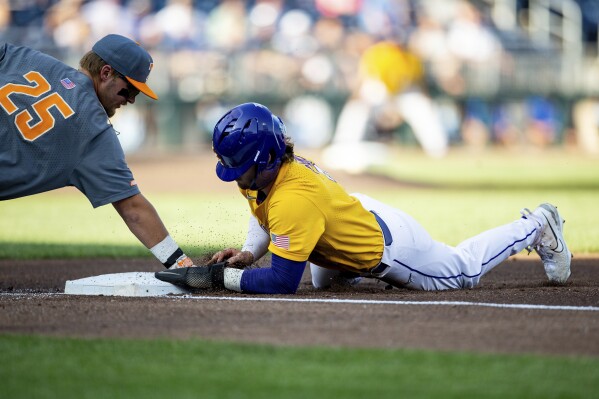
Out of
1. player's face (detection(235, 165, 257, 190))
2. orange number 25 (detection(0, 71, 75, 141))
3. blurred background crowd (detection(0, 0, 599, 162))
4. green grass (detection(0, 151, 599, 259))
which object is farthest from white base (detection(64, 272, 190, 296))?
blurred background crowd (detection(0, 0, 599, 162))

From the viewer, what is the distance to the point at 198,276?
5965 millimetres

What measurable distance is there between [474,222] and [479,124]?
14.8 metres

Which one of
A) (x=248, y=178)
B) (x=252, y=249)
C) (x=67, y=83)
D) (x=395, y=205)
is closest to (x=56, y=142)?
(x=67, y=83)

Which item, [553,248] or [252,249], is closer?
[252,249]

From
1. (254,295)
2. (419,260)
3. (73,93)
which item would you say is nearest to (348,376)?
(254,295)

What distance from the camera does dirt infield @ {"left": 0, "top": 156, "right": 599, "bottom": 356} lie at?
14.9 ft

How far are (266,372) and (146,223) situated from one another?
2335 mm

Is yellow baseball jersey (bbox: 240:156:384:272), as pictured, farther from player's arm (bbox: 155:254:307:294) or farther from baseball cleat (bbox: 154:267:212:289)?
baseball cleat (bbox: 154:267:212:289)

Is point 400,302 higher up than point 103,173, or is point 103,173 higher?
point 103,173

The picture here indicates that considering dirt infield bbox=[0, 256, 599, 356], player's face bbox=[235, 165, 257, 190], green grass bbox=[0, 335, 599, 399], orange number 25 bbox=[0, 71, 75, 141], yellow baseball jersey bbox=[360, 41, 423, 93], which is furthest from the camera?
yellow baseball jersey bbox=[360, 41, 423, 93]

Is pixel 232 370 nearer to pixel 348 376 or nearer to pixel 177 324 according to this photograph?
pixel 348 376

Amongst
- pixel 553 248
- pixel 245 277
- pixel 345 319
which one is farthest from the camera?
pixel 553 248

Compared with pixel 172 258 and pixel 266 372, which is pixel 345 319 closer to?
pixel 266 372

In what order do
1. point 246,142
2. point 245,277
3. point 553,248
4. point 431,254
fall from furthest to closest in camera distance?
point 553,248 → point 431,254 → point 245,277 → point 246,142
